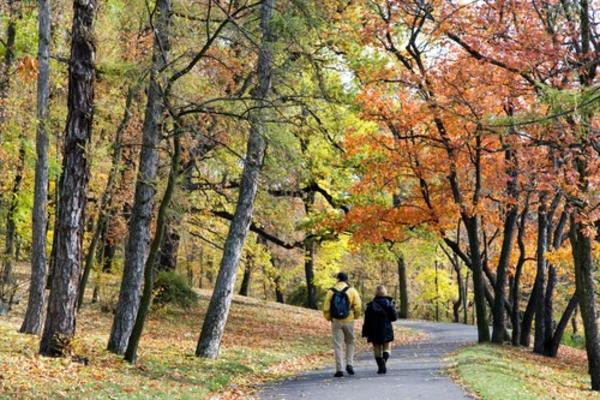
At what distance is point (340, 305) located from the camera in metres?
11.7

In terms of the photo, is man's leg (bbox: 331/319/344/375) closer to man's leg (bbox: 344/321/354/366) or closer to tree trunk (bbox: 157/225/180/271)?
man's leg (bbox: 344/321/354/366)

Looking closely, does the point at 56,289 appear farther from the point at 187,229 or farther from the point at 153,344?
the point at 187,229

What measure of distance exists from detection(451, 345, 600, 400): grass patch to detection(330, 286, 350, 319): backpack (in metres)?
2.34

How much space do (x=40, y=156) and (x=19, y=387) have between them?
6.67 m

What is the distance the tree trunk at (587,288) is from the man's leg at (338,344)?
18.1 feet

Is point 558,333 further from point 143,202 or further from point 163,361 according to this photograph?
point 143,202

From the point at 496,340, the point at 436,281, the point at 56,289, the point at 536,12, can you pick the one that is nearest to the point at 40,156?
the point at 56,289

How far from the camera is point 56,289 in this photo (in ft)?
32.3

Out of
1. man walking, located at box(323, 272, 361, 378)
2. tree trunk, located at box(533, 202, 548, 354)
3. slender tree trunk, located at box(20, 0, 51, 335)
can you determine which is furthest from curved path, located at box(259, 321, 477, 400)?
tree trunk, located at box(533, 202, 548, 354)

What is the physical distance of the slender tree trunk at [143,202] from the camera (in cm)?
1102

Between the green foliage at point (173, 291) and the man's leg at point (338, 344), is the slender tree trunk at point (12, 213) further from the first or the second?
the man's leg at point (338, 344)

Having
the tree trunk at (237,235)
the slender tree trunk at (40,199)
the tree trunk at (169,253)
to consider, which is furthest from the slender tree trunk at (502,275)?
the slender tree trunk at (40,199)

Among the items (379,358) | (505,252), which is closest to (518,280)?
(505,252)

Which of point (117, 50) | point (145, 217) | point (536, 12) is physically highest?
point (536, 12)
